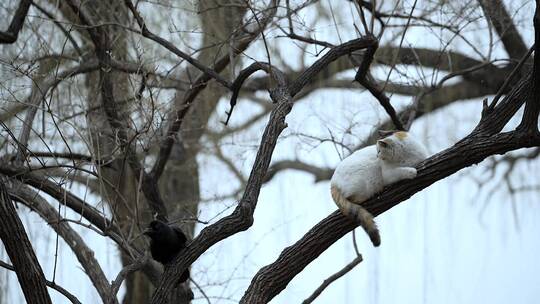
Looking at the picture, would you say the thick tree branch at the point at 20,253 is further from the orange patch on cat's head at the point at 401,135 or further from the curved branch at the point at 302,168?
the curved branch at the point at 302,168

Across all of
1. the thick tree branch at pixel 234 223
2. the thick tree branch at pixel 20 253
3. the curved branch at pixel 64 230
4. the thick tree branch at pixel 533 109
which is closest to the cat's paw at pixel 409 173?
the thick tree branch at pixel 533 109

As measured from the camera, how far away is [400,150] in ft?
9.98

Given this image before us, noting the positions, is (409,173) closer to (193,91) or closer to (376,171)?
(376,171)

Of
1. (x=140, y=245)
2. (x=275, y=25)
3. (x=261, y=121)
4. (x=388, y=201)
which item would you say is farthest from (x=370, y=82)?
(x=261, y=121)

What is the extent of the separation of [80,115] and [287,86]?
1.57 meters

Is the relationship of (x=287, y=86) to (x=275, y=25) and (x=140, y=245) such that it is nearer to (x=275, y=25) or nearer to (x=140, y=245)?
(x=275, y=25)

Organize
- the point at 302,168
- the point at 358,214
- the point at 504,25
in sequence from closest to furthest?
the point at 358,214
the point at 504,25
the point at 302,168

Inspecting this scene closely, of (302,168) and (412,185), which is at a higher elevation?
(302,168)

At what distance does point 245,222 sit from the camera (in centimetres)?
313

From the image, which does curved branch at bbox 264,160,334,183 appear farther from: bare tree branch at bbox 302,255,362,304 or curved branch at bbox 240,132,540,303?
curved branch at bbox 240,132,540,303

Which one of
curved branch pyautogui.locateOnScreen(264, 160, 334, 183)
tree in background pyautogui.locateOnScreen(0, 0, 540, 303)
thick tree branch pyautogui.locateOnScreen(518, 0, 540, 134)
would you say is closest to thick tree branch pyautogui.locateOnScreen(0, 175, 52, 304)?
tree in background pyautogui.locateOnScreen(0, 0, 540, 303)

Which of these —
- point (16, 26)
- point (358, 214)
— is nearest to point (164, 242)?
point (358, 214)

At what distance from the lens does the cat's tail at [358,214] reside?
109 inches

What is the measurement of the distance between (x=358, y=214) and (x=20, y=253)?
1.41 meters
